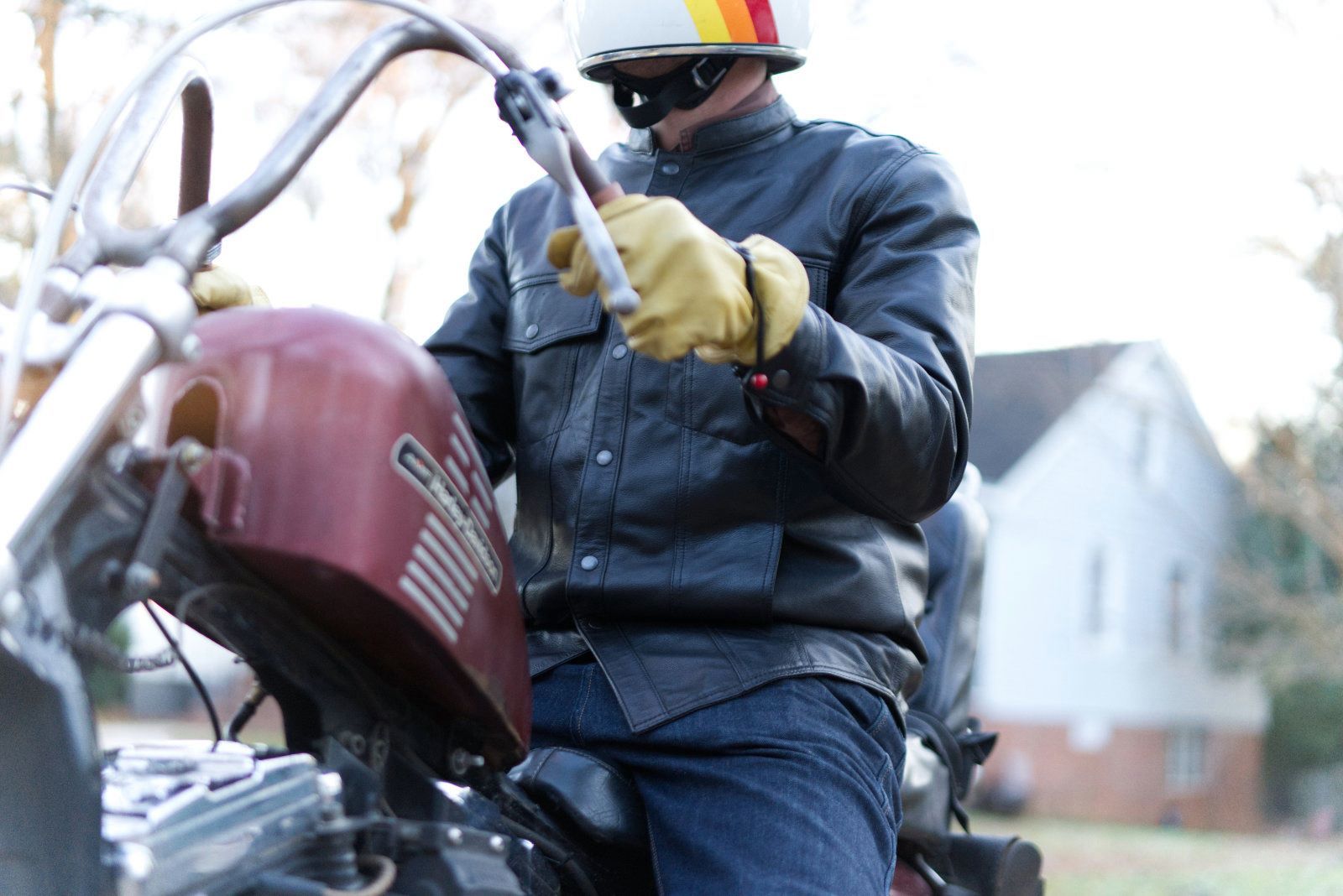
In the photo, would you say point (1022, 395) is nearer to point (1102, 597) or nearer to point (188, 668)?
point (1102, 597)

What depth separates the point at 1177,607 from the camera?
97.5ft

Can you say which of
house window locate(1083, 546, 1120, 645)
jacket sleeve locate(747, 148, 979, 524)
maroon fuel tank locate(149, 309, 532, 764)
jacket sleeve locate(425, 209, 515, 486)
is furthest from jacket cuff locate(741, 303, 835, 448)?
house window locate(1083, 546, 1120, 645)

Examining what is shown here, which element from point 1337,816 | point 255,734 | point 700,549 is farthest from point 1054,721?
point 700,549

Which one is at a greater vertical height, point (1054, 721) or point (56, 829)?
point (56, 829)

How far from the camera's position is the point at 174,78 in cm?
162

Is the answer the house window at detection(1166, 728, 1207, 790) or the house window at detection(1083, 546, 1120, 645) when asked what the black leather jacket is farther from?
the house window at detection(1166, 728, 1207, 790)

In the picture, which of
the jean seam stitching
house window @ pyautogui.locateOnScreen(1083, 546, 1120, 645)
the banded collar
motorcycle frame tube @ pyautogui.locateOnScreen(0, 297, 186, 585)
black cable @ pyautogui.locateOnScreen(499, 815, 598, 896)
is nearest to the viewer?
motorcycle frame tube @ pyautogui.locateOnScreen(0, 297, 186, 585)

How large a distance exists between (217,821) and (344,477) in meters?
0.33

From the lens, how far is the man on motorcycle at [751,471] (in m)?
1.89

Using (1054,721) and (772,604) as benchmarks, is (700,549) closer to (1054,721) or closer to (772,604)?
(772,604)

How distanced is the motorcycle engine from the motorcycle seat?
1.37ft

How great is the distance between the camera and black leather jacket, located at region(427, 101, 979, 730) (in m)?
2.01

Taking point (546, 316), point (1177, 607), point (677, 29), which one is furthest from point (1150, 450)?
point (677, 29)

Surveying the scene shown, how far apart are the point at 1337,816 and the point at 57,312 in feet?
89.9
